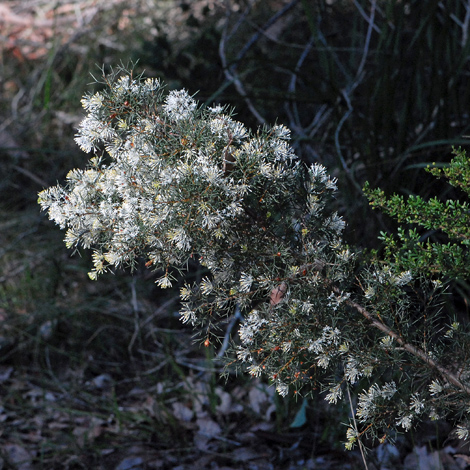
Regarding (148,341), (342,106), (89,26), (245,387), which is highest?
(89,26)

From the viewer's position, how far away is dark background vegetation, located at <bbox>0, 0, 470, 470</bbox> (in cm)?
198

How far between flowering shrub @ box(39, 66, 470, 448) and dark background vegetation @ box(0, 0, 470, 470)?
46 cm

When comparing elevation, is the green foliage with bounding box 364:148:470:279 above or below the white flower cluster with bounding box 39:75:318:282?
below

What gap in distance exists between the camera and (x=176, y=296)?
265 centimetres

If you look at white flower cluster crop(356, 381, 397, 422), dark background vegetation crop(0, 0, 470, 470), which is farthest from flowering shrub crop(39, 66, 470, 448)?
dark background vegetation crop(0, 0, 470, 470)

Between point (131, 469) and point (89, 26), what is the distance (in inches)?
144

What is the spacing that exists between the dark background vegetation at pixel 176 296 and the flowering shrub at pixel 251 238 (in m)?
0.46

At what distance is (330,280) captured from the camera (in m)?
1.06

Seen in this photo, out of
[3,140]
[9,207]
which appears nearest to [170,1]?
[3,140]

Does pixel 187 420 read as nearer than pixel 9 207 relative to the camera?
Yes

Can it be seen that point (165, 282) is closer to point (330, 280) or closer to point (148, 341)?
point (330, 280)

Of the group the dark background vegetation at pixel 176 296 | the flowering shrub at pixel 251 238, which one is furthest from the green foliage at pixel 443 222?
the dark background vegetation at pixel 176 296

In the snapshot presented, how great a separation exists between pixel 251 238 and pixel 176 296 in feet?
5.32

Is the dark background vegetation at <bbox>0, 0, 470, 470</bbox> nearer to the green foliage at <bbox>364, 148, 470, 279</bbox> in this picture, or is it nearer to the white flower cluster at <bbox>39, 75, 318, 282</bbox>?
the green foliage at <bbox>364, 148, 470, 279</bbox>
